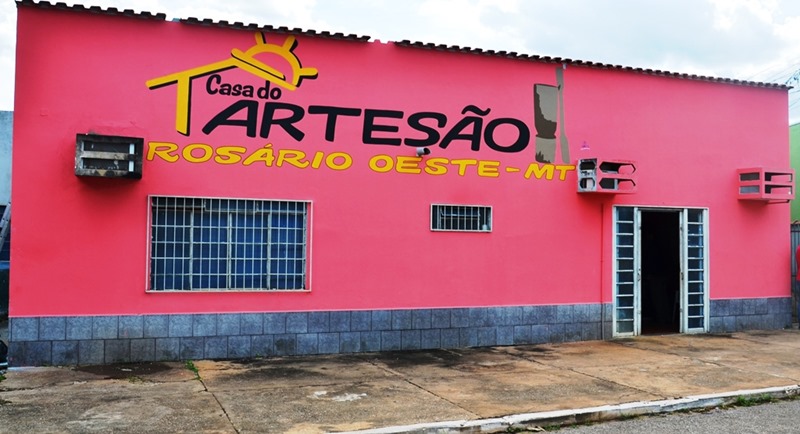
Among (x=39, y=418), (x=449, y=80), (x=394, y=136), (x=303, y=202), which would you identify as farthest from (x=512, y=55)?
(x=39, y=418)

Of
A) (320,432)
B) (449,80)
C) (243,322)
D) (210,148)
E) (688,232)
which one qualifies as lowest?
(320,432)

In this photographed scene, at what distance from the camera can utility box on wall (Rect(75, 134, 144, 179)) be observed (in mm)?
8805

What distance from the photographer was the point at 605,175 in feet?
37.1

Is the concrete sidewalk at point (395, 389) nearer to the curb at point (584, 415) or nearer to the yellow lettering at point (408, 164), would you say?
the curb at point (584, 415)

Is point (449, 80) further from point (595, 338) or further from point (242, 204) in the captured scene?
point (595, 338)

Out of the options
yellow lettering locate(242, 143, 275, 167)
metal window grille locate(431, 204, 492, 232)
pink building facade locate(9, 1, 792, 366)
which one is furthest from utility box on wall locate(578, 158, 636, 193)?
yellow lettering locate(242, 143, 275, 167)

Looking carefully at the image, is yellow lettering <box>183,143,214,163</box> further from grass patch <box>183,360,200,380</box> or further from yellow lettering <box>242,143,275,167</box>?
grass patch <box>183,360,200,380</box>

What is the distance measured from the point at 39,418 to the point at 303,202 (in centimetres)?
450

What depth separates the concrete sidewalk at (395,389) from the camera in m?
6.48

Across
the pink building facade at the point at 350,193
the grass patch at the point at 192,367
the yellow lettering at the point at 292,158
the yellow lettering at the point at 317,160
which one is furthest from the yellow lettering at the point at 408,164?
the grass patch at the point at 192,367

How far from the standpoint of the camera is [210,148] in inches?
375

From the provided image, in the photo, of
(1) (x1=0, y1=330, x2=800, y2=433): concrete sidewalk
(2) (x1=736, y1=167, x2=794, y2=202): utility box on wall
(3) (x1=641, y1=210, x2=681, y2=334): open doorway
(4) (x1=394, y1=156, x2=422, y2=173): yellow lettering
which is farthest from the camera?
(3) (x1=641, y1=210, x2=681, y2=334): open doorway

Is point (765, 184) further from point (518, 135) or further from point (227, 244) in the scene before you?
point (227, 244)

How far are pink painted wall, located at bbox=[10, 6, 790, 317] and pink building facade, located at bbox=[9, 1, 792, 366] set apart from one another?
3 centimetres
